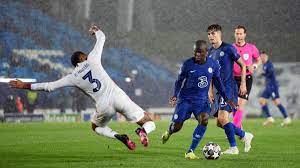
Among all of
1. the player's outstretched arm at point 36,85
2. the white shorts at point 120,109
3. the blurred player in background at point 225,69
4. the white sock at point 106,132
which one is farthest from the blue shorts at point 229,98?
the player's outstretched arm at point 36,85

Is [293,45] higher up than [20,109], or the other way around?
[293,45]

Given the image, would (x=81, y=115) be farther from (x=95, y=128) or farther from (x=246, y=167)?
(x=246, y=167)

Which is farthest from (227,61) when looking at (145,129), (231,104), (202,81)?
(145,129)

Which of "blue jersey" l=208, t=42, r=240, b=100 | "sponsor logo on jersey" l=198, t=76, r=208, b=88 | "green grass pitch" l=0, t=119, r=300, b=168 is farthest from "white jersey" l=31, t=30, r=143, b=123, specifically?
"blue jersey" l=208, t=42, r=240, b=100

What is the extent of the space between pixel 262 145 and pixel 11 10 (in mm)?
27577

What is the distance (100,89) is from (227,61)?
7.70 ft

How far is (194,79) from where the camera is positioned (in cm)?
1105

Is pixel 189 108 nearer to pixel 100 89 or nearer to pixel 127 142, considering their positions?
pixel 127 142

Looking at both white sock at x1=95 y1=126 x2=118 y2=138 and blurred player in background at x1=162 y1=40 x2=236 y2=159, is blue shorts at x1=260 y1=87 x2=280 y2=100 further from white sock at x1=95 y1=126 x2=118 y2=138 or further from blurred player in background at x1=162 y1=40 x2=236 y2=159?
blurred player in background at x1=162 y1=40 x2=236 y2=159

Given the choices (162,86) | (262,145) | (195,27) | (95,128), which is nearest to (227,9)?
(195,27)

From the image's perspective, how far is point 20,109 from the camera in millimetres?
30547

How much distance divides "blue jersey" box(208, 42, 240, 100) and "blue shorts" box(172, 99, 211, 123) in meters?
1.27

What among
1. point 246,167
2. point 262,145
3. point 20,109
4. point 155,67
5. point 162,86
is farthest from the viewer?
point 155,67

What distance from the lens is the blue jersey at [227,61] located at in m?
12.3
